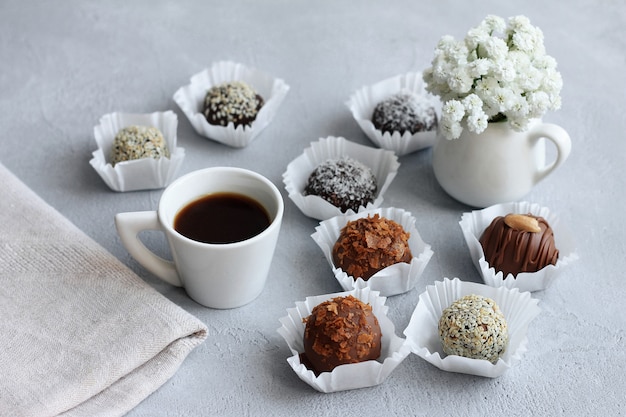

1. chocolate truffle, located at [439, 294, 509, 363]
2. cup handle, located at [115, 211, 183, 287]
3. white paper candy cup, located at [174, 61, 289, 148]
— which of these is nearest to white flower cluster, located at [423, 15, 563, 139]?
chocolate truffle, located at [439, 294, 509, 363]

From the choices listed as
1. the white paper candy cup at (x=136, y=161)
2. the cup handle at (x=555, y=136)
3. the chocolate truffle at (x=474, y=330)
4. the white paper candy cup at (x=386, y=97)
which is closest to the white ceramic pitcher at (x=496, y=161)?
the cup handle at (x=555, y=136)

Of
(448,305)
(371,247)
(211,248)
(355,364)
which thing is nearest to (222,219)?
(211,248)

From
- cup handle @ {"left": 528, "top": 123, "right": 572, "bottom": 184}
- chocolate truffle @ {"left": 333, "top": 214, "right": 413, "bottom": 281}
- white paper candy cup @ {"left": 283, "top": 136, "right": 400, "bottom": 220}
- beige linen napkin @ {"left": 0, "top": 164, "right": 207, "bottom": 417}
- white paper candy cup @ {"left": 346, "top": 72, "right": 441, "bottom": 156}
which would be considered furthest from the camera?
white paper candy cup @ {"left": 346, "top": 72, "right": 441, "bottom": 156}

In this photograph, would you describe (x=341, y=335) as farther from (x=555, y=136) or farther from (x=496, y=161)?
(x=555, y=136)

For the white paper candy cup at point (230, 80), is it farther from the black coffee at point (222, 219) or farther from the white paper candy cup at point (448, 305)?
the white paper candy cup at point (448, 305)

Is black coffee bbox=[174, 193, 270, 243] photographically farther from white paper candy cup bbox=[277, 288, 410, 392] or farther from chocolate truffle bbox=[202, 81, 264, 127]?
chocolate truffle bbox=[202, 81, 264, 127]

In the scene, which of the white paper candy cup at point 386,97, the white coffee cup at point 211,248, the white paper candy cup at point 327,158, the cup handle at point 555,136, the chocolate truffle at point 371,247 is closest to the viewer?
the white coffee cup at point 211,248

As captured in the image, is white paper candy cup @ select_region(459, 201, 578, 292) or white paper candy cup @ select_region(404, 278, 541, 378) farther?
white paper candy cup @ select_region(459, 201, 578, 292)
